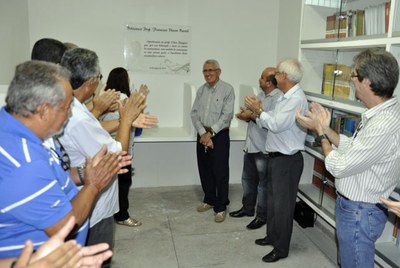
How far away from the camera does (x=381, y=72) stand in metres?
1.65

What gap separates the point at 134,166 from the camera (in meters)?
4.32

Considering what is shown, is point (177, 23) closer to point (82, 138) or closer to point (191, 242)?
point (191, 242)

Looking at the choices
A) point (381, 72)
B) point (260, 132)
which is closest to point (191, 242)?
point (260, 132)

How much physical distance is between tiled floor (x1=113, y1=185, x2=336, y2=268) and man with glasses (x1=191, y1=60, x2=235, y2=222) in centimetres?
29

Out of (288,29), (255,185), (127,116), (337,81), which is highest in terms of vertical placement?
(288,29)

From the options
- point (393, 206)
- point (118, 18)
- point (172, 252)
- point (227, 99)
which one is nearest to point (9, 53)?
point (118, 18)

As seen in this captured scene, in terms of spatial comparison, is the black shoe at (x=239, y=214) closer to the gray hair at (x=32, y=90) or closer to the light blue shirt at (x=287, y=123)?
the light blue shirt at (x=287, y=123)

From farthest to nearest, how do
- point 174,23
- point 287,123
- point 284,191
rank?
point 174,23, point 284,191, point 287,123

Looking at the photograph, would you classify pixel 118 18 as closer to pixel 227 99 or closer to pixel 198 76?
pixel 198 76

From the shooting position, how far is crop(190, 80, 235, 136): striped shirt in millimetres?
3441

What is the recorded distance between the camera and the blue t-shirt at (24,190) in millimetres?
1001

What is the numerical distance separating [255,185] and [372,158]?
1.99 meters

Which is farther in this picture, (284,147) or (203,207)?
(203,207)

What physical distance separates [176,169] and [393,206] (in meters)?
3.20
